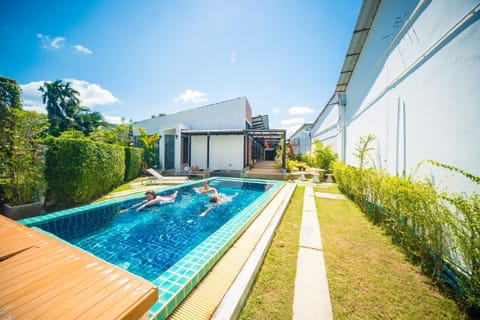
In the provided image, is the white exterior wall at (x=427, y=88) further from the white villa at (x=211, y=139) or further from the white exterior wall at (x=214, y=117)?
the white exterior wall at (x=214, y=117)

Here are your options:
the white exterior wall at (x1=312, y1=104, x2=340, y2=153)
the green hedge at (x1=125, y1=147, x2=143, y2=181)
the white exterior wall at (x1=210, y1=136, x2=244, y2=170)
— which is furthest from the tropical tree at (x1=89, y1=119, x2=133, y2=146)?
the white exterior wall at (x1=312, y1=104, x2=340, y2=153)

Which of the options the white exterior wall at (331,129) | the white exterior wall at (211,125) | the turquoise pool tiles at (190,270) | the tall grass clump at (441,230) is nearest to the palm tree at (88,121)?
the white exterior wall at (211,125)

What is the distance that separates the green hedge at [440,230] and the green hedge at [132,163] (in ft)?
47.0

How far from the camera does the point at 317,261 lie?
3.02 meters

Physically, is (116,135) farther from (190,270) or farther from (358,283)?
(358,283)

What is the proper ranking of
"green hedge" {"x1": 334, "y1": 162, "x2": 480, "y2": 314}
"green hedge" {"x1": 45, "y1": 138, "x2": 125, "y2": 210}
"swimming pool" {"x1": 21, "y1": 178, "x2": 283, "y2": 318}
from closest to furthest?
"green hedge" {"x1": 334, "y1": 162, "x2": 480, "y2": 314} → "swimming pool" {"x1": 21, "y1": 178, "x2": 283, "y2": 318} → "green hedge" {"x1": 45, "y1": 138, "x2": 125, "y2": 210}

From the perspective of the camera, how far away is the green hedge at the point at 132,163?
11.8 meters

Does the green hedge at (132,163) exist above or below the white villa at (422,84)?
below

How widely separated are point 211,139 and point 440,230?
1501 centimetres

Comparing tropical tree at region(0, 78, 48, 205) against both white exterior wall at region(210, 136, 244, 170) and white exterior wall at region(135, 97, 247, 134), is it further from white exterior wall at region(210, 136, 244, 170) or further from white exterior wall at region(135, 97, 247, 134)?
white exterior wall at region(210, 136, 244, 170)

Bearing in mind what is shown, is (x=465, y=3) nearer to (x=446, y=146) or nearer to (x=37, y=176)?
(x=446, y=146)

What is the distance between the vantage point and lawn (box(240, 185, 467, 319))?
2027 millimetres

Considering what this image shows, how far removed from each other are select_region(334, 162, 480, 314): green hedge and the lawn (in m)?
0.28

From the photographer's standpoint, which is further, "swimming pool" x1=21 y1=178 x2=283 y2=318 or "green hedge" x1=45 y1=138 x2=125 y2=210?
"green hedge" x1=45 y1=138 x2=125 y2=210
